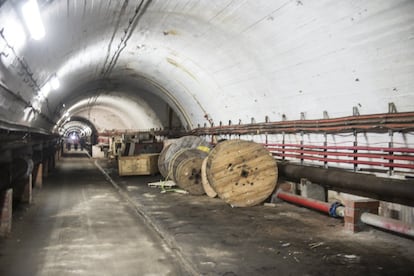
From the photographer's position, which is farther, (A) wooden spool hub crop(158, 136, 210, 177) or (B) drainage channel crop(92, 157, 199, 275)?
(A) wooden spool hub crop(158, 136, 210, 177)

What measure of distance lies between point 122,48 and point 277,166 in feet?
18.7

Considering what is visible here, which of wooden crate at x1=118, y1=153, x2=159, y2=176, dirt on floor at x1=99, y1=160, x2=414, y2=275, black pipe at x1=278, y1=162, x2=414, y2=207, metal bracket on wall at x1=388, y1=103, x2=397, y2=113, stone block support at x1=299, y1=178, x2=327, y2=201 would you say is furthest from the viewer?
wooden crate at x1=118, y1=153, x2=159, y2=176

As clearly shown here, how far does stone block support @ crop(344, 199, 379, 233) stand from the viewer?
19.9 feet

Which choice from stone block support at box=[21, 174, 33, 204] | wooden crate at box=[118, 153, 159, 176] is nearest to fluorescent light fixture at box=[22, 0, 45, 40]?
stone block support at box=[21, 174, 33, 204]

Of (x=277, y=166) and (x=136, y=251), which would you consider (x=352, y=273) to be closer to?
(x=136, y=251)

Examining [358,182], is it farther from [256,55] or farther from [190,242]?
[256,55]

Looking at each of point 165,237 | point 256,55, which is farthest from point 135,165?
point 165,237

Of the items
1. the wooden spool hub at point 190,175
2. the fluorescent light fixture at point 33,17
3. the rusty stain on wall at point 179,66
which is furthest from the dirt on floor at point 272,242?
the rusty stain on wall at point 179,66

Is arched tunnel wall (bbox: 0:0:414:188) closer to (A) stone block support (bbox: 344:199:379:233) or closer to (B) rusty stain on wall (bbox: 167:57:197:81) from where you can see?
(B) rusty stain on wall (bbox: 167:57:197:81)

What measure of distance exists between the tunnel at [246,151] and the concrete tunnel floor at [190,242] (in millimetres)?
33

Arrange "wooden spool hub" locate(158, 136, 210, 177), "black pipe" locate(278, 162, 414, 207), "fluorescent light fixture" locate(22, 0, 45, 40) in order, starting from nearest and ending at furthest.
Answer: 1. "fluorescent light fixture" locate(22, 0, 45, 40)
2. "black pipe" locate(278, 162, 414, 207)
3. "wooden spool hub" locate(158, 136, 210, 177)

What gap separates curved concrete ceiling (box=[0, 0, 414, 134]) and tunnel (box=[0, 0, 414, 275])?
1.3 inches

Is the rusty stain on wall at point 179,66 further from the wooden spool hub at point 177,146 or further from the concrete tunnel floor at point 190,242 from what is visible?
the concrete tunnel floor at point 190,242

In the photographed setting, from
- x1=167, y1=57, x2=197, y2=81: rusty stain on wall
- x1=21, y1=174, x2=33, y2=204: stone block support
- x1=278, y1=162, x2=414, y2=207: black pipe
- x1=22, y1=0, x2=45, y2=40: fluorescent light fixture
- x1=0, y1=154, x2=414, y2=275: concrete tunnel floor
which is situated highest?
x1=167, y1=57, x2=197, y2=81: rusty stain on wall
